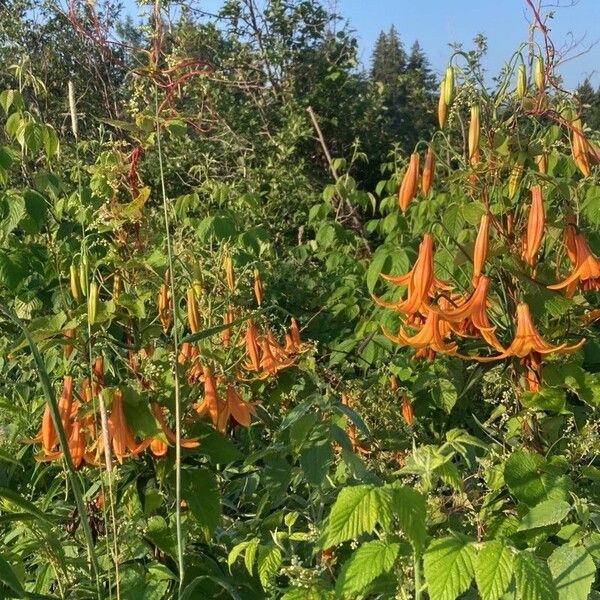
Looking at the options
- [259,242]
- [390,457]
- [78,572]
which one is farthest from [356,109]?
[78,572]

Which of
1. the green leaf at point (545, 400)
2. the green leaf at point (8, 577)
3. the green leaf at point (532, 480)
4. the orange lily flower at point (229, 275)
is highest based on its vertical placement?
the orange lily flower at point (229, 275)

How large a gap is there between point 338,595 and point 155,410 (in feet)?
1.84

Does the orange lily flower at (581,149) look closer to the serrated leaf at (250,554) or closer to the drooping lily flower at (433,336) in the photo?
the drooping lily flower at (433,336)

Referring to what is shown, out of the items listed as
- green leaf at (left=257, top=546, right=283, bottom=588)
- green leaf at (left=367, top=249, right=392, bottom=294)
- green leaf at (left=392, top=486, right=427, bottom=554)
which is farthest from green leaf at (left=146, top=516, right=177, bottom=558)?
green leaf at (left=367, top=249, right=392, bottom=294)

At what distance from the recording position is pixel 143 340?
1878mm

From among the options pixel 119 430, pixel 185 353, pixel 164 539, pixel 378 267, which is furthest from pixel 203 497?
pixel 378 267

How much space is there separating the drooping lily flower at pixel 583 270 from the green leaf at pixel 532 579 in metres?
0.73

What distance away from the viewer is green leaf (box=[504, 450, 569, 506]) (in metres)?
1.37

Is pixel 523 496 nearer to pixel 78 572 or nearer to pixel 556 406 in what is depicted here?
pixel 556 406

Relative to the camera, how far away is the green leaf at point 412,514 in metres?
1.08

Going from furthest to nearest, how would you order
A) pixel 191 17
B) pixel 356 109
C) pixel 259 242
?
pixel 356 109 < pixel 191 17 < pixel 259 242

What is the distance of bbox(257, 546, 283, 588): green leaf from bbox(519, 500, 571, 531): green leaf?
360 millimetres

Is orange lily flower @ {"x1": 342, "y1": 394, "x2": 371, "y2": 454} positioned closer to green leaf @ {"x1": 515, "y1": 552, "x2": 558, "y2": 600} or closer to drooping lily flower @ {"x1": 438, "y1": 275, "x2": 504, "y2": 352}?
drooping lily flower @ {"x1": 438, "y1": 275, "x2": 504, "y2": 352}

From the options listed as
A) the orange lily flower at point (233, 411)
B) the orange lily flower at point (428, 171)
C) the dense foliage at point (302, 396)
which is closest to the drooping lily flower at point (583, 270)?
the dense foliage at point (302, 396)
